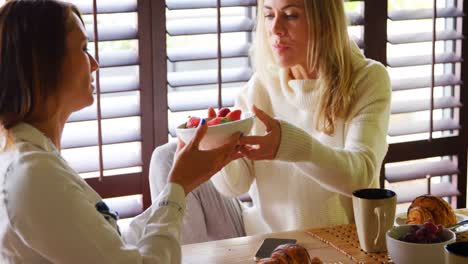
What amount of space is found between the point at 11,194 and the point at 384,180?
209cm

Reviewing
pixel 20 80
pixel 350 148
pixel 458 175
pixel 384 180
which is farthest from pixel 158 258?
pixel 458 175

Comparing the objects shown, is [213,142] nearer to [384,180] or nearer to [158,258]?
[158,258]

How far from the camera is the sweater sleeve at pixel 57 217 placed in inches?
53.7

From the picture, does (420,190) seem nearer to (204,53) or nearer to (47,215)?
(204,53)

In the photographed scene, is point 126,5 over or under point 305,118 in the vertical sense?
over

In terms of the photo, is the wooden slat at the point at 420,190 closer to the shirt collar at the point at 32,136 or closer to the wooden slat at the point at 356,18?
the wooden slat at the point at 356,18

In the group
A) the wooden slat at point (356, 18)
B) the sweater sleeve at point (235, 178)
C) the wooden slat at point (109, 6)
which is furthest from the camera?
the wooden slat at point (356, 18)

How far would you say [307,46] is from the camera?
7.77 ft

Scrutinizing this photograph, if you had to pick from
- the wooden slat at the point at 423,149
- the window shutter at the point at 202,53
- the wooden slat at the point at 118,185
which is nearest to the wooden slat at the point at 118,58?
the window shutter at the point at 202,53

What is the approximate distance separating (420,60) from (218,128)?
153 centimetres

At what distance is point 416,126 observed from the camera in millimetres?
3191

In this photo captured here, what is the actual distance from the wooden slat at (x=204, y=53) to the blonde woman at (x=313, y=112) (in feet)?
1.14

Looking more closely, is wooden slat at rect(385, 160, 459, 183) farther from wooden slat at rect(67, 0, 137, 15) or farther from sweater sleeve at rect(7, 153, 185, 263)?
sweater sleeve at rect(7, 153, 185, 263)

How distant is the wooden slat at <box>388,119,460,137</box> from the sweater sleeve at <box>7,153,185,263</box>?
6.20ft
